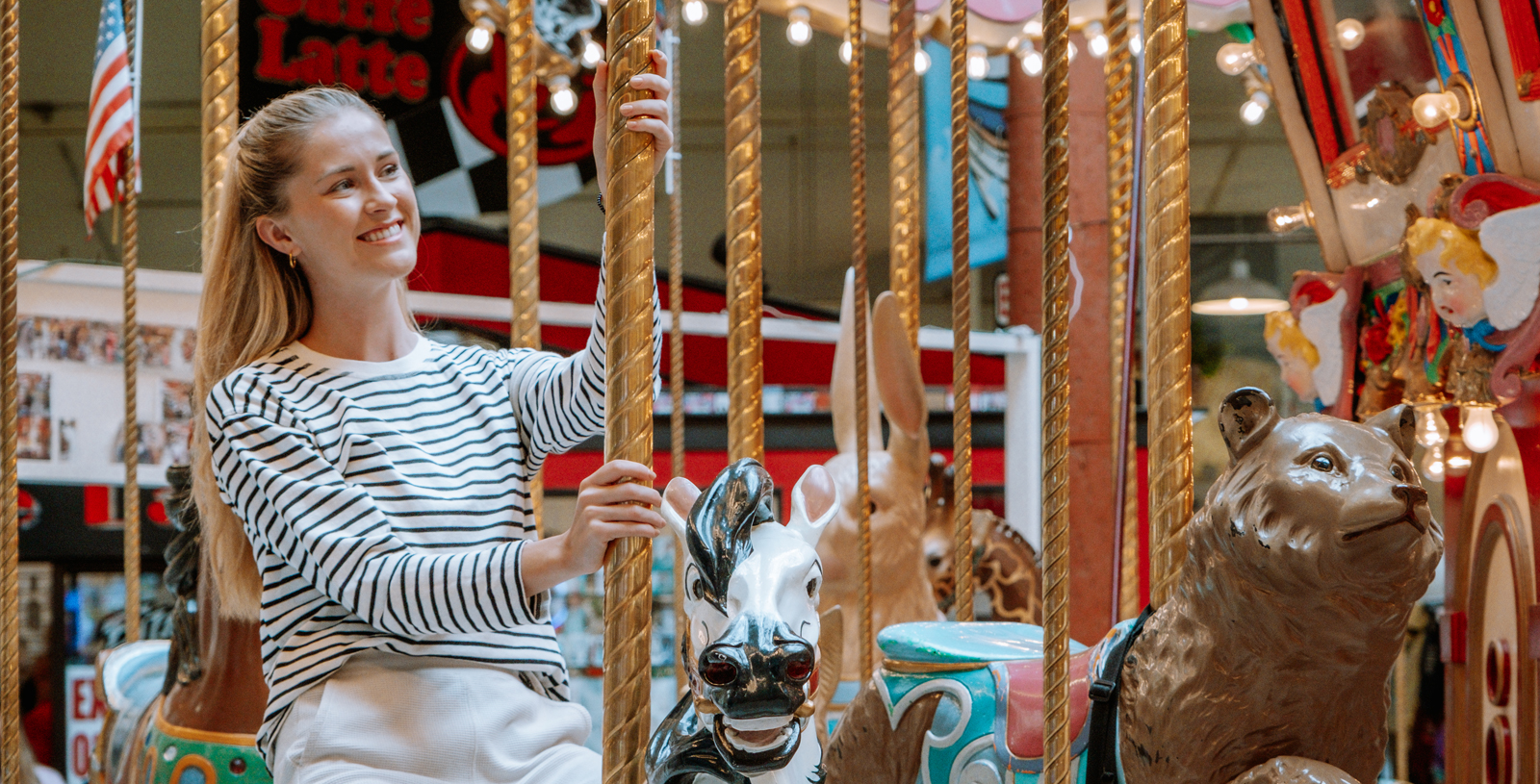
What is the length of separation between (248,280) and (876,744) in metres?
0.91

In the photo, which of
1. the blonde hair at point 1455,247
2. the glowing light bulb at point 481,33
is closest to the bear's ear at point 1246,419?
the blonde hair at point 1455,247

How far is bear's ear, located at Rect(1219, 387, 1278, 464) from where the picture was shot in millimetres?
1116

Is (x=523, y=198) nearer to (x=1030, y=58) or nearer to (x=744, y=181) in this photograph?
(x=744, y=181)

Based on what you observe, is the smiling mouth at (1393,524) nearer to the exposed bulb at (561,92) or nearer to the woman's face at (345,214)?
the woman's face at (345,214)

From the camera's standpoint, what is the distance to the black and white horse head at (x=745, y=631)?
1.07m

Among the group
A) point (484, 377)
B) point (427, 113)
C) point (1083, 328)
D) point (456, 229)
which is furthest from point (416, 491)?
point (427, 113)

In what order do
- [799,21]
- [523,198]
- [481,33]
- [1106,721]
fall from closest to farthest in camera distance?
1. [1106,721]
2. [523,198]
3. [799,21]
4. [481,33]

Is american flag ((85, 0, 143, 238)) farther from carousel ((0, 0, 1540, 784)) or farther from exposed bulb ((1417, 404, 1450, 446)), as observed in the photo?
exposed bulb ((1417, 404, 1450, 446))

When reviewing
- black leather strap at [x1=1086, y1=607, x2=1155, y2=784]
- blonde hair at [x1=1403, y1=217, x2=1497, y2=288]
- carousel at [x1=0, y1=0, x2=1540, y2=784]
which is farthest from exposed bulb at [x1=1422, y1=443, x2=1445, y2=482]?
black leather strap at [x1=1086, y1=607, x2=1155, y2=784]

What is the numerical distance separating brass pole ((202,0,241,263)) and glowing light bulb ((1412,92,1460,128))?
Answer: 2015 millimetres

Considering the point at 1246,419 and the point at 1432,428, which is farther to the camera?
the point at 1432,428

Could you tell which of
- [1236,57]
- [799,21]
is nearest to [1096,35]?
Answer: [1236,57]

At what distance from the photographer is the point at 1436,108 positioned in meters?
2.40

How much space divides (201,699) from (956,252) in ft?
4.09
